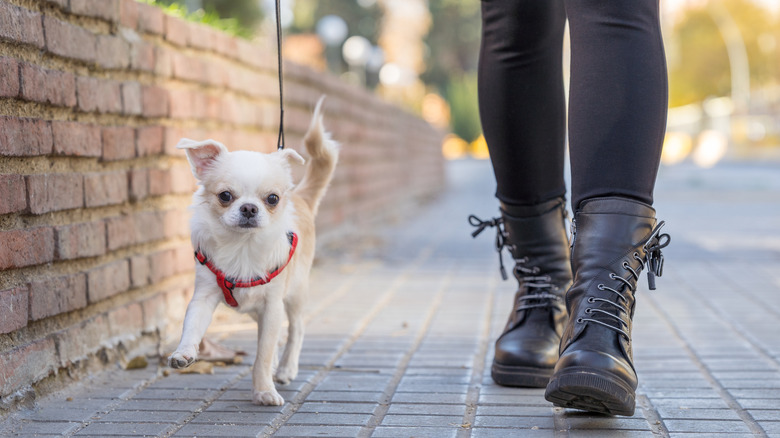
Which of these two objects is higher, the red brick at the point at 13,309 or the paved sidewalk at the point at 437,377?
the red brick at the point at 13,309

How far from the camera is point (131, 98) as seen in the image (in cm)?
329

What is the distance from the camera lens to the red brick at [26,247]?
2.39m

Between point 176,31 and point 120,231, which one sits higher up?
point 176,31

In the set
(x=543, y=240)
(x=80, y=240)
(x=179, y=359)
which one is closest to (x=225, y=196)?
(x=179, y=359)

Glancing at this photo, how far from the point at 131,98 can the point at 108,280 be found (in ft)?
2.38

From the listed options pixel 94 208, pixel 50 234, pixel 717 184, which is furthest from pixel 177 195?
pixel 717 184

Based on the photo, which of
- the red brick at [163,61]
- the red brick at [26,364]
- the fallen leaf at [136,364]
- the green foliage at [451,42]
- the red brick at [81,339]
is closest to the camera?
the red brick at [26,364]

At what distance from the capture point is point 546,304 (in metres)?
2.75

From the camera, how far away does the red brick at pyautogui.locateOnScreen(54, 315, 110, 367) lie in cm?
267

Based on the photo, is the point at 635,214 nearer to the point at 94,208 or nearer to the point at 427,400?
the point at 427,400

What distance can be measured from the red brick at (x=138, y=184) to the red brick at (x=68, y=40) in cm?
50

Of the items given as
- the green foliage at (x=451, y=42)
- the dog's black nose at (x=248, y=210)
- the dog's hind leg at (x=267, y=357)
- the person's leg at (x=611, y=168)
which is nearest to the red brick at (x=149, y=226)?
the dog's hind leg at (x=267, y=357)

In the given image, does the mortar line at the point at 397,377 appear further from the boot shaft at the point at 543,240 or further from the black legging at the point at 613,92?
the black legging at the point at 613,92

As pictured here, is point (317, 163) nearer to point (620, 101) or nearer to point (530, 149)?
point (530, 149)
